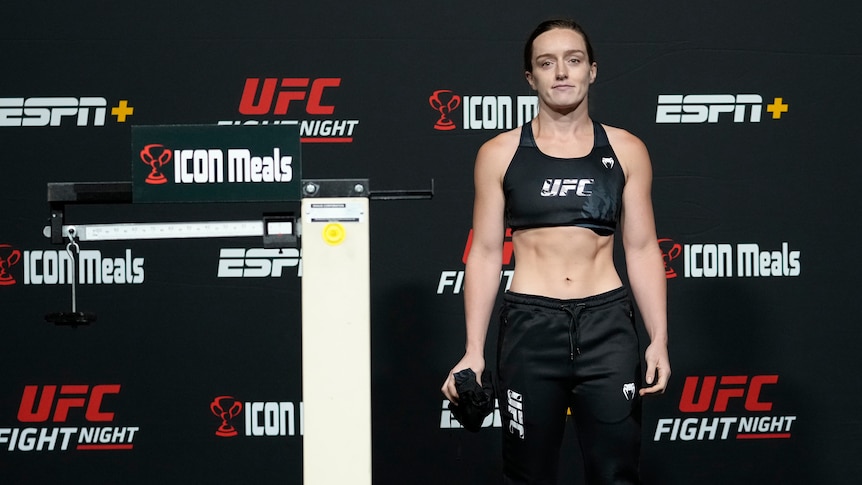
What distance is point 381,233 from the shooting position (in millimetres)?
3949

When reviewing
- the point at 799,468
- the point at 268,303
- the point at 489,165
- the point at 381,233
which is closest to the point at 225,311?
the point at 268,303

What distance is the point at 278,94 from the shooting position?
3.90m

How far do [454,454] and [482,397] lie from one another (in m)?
1.30

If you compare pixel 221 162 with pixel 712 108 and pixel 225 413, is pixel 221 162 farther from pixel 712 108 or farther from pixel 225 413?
pixel 712 108

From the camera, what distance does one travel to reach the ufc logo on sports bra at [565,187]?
2.82 meters

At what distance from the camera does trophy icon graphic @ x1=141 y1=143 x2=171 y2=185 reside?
266cm

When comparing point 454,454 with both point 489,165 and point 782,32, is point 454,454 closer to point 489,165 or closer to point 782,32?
point 489,165

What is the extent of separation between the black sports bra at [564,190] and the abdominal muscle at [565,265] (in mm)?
29

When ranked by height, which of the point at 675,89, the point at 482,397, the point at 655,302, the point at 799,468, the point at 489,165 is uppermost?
the point at 675,89

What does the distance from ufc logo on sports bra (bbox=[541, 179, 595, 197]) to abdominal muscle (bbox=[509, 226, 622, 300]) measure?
9cm

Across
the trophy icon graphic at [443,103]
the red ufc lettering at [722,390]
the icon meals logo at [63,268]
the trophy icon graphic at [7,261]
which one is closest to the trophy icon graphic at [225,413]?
the icon meals logo at [63,268]

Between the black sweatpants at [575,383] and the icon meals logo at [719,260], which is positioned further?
the icon meals logo at [719,260]

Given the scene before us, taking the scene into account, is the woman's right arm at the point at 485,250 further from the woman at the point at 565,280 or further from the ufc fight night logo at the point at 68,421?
the ufc fight night logo at the point at 68,421

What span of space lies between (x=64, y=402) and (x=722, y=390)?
236 cm
